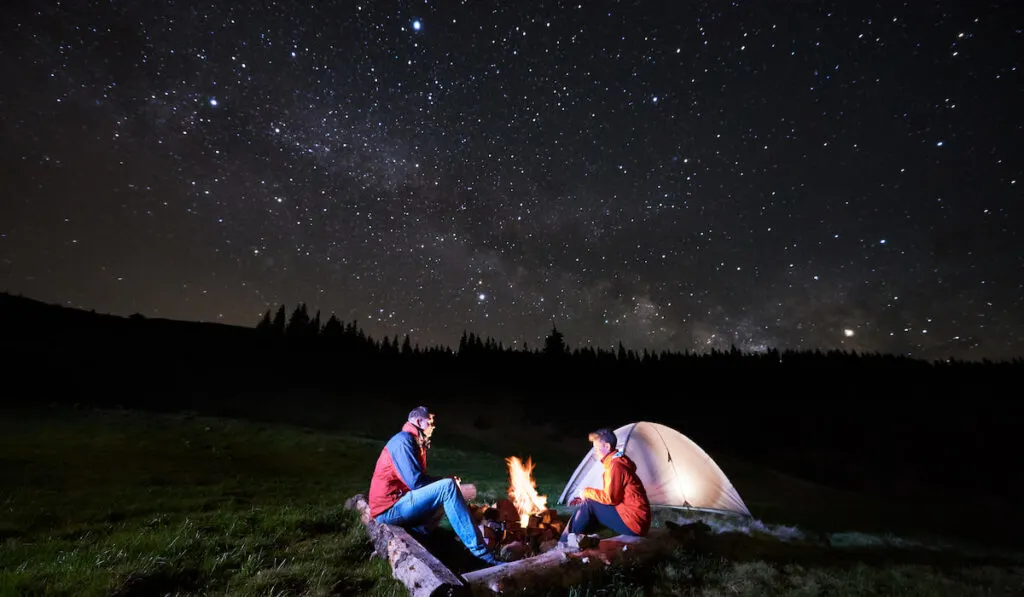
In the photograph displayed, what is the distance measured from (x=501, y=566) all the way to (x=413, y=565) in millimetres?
998

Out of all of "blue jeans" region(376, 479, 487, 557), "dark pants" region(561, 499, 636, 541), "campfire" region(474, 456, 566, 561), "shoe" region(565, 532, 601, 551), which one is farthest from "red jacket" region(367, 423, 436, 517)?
"dark pants" region(561, 499, 636, 541)

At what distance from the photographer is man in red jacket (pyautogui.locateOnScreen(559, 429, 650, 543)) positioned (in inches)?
251

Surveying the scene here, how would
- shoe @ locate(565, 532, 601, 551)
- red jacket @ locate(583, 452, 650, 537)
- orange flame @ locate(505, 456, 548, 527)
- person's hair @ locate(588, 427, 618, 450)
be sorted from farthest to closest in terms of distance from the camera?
orange flame @ locate(505, 456, 548, 527)
person's hair @ locate(588, 427, 618, 450)
red jacket @ locate(583, 452, 650, 537)
shoe @ locate(565, 532, 601, 551)

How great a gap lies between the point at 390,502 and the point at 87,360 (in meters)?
47.0

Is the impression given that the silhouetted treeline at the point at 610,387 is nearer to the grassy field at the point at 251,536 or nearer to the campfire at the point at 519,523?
the grassy field at the point at 251,536

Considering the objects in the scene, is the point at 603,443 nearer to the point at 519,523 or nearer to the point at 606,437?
the point at 606,437

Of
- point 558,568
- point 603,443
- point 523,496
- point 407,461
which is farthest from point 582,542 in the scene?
point 523,496

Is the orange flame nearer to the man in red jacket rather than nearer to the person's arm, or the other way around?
the man in red jacket

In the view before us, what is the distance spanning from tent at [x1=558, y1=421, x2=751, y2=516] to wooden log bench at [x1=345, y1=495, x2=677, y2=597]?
16.1 ft

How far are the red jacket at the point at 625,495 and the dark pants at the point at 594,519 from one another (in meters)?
0.12

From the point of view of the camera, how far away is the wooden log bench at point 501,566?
170 inches

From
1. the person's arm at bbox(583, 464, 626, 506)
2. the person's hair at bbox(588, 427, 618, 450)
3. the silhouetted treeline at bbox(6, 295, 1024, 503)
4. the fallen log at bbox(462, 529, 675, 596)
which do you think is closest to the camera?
the fallen log at bbox(462, 529, 675, 596)

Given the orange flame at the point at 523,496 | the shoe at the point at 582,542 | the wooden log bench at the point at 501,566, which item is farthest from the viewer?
the orange flame at the point at 523,496

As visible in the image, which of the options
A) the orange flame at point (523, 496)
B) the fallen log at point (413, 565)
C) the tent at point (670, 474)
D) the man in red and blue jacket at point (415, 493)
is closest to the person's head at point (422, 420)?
the man in red and blue jacket at point (415, 493)
